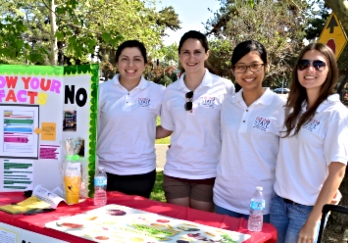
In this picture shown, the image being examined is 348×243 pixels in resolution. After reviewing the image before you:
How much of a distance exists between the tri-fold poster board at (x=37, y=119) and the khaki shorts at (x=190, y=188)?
0.85 metres

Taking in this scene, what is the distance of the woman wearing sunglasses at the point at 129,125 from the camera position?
3.09 metres

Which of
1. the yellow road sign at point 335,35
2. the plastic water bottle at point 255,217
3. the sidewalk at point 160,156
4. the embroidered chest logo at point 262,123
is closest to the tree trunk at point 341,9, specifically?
the yellow road sign at point 335,35

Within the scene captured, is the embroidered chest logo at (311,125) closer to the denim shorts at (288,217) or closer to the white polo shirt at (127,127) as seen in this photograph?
the denim shorts at (288,217)

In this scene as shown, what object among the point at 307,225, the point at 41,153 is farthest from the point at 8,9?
the point at 307,225

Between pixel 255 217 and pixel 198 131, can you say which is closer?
pixel 255 217

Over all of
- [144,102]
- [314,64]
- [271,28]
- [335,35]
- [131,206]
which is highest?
[271,28]

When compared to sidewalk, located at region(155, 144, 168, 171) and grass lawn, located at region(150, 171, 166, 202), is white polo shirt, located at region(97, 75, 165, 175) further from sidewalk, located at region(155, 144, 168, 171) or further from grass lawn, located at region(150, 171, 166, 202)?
sidewalk, located at region(155, 144, 168, 171)

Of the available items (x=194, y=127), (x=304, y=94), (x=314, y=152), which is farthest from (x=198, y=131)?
(x=314, y=152)

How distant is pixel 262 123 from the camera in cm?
260

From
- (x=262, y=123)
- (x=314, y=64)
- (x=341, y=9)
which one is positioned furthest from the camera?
(x=341, y=9)

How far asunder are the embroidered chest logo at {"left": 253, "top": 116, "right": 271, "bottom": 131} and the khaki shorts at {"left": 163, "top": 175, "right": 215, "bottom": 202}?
0.65m

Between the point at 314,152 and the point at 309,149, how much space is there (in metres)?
0.03

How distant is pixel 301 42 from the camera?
17391 millimetres

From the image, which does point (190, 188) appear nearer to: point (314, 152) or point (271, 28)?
point (314, 152)
